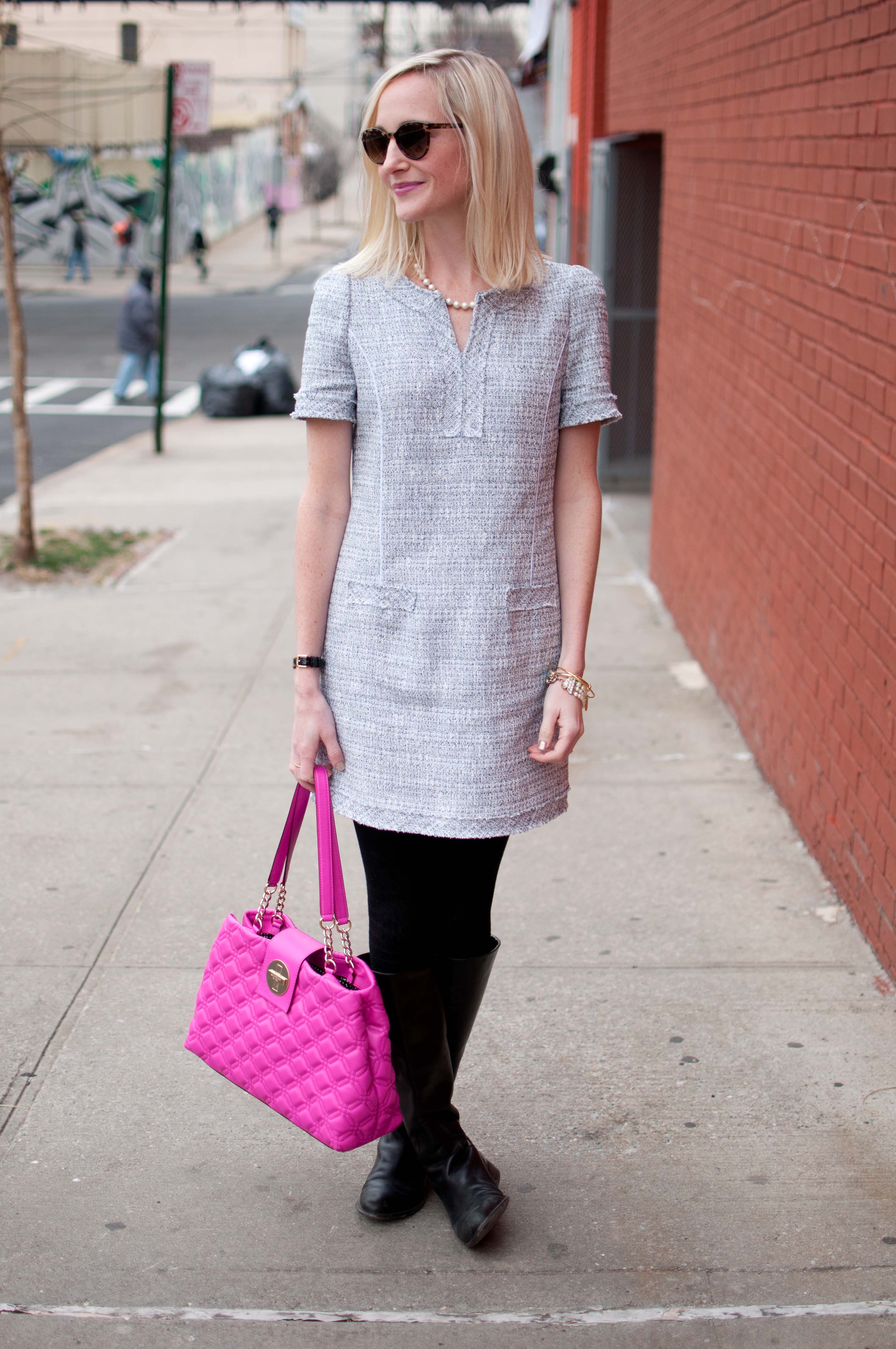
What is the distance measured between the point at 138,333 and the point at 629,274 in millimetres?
7612

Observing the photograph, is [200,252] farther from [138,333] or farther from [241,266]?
[138,333]

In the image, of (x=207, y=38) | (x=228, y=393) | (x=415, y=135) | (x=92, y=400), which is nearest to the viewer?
(x=415, y=135)

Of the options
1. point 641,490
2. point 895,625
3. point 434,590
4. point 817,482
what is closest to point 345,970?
point 434,590

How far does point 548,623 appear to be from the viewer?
249cm

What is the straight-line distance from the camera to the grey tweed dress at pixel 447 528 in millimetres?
2363

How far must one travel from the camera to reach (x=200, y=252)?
120 ft

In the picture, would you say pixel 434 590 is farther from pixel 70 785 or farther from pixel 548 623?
pixel 70 785

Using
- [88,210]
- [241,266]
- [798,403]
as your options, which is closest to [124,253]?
[88,210]

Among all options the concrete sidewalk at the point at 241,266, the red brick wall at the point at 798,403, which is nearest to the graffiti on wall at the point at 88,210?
the concrete sidewalk at the point at 241,266

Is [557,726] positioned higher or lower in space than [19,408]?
lower

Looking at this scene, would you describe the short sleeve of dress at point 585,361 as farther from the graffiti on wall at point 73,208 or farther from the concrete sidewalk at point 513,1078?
the graffiti on wall at point 73,208

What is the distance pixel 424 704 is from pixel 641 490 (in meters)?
9.05

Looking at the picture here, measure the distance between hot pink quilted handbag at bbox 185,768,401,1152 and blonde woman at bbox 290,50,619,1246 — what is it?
112 millimetres

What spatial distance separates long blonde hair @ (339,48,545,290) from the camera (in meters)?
2.32
